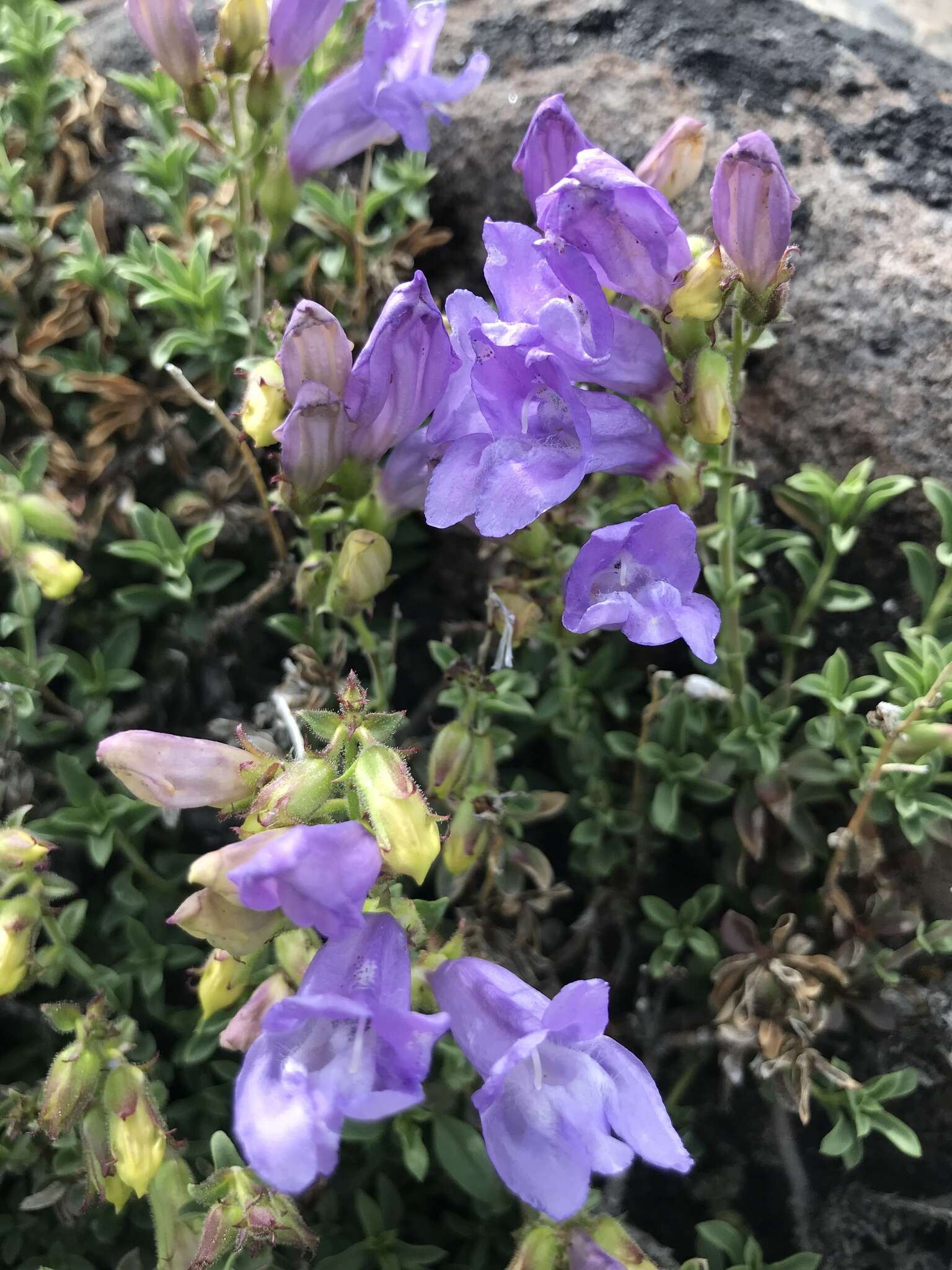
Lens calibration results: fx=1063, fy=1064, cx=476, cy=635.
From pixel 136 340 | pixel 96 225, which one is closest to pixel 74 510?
pixel 136 340

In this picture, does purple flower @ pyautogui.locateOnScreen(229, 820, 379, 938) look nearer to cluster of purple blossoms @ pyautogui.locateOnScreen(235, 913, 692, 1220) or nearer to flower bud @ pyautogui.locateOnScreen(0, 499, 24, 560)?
cluster of purple blossoms @ pyautogui.locateOnScreen(235, 913, 692, 1220)

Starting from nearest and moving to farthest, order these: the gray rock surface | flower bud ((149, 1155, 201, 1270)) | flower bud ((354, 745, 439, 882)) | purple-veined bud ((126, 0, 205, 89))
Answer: flower bud ((354, 745, 439, 882)) < flower bud ((149, 1155, 201, 1270)) < purple-veined bud ((126, 0, 205, 89)) < the gray rock surface

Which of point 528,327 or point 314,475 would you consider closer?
point 528,327

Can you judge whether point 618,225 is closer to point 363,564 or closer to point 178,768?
point 363,564

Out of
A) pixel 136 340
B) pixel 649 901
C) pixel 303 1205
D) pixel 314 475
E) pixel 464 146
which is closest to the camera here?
pixel 314 475

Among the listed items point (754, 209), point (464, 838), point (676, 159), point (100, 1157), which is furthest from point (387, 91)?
point (100, 1157)

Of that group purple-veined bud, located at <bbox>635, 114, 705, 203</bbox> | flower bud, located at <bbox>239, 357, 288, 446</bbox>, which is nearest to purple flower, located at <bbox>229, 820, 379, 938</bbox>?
flower bud, located at <bbox>239, 357, 288, 446</bbox>

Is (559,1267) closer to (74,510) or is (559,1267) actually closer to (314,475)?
(314,475)
